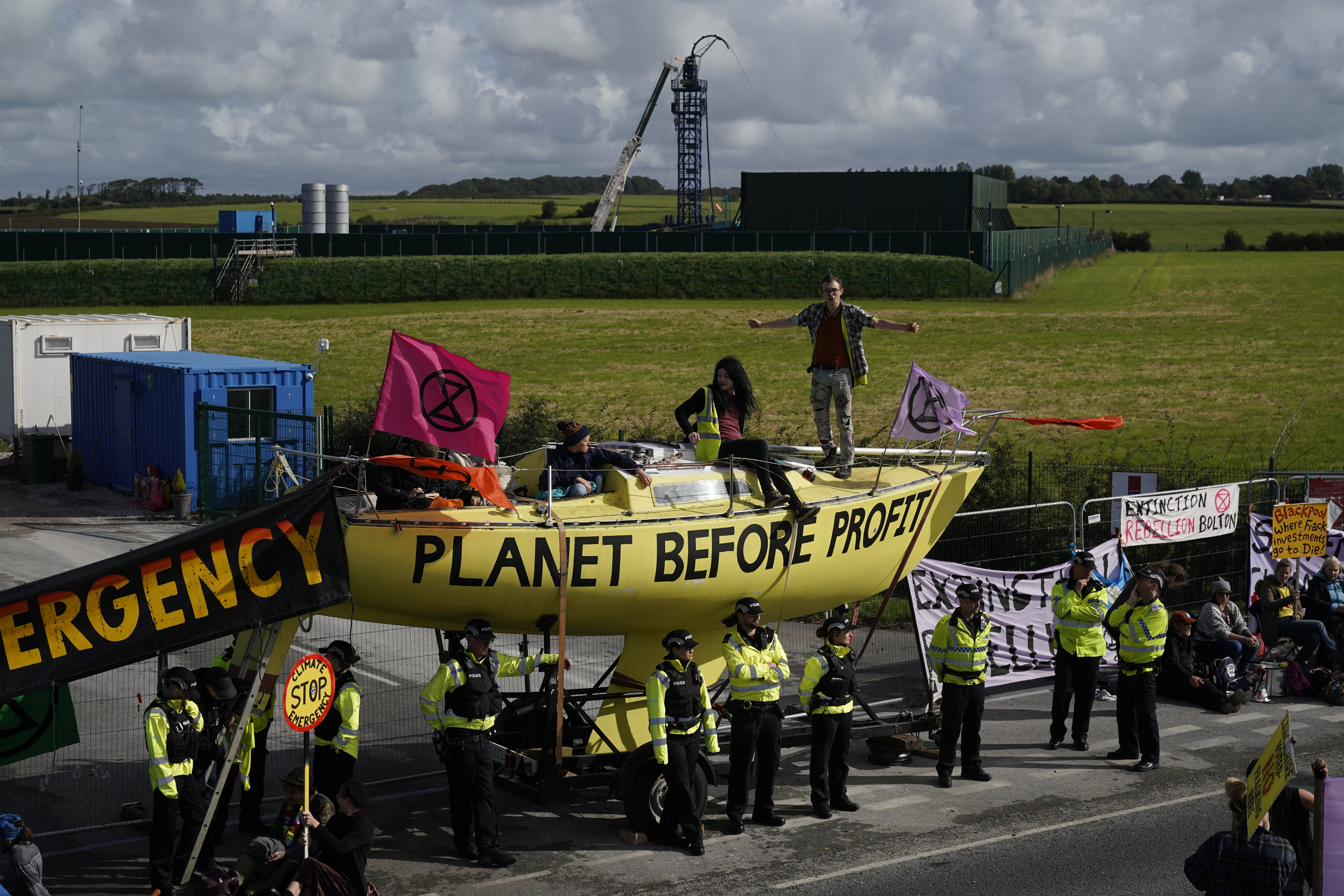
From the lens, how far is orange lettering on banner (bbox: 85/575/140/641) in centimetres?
895

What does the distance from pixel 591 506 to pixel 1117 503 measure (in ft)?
32.2

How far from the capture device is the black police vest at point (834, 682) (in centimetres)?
1155

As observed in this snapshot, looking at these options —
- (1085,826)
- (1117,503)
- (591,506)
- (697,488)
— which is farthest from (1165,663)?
(591,506)

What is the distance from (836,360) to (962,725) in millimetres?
3845

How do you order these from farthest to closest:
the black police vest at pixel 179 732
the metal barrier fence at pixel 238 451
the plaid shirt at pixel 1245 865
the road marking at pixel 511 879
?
the metal barrier fence at pixel 238 451, the road marking at pixel 511 879, the black police vest at pixel 179 732, the plaid shirt at pixel 1245 865

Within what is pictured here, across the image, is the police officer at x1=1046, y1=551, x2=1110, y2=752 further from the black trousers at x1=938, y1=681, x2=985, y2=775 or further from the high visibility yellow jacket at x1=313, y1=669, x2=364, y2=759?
the high visibility yellow jacket at x1=313, y1=669, x2=364, y2=759

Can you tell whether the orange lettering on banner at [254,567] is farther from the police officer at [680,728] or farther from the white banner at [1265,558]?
the white banner at [1265,558]

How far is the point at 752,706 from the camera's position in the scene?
11.2m

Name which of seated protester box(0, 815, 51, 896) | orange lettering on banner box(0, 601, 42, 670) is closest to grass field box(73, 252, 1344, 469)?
orange lettering on banner box(0, 601, 42, 670)

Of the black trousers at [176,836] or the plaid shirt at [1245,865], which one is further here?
the black trousers at [176,836]

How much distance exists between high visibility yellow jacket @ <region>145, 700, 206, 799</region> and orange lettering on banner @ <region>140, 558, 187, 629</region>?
78 centimetres

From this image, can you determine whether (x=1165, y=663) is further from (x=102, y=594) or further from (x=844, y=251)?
(x=844, y=251)

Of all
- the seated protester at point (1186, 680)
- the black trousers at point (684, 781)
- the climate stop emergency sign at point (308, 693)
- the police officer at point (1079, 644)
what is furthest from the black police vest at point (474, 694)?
the seated protester at point (1186, 680)

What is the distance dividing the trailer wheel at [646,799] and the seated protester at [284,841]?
2640mm
